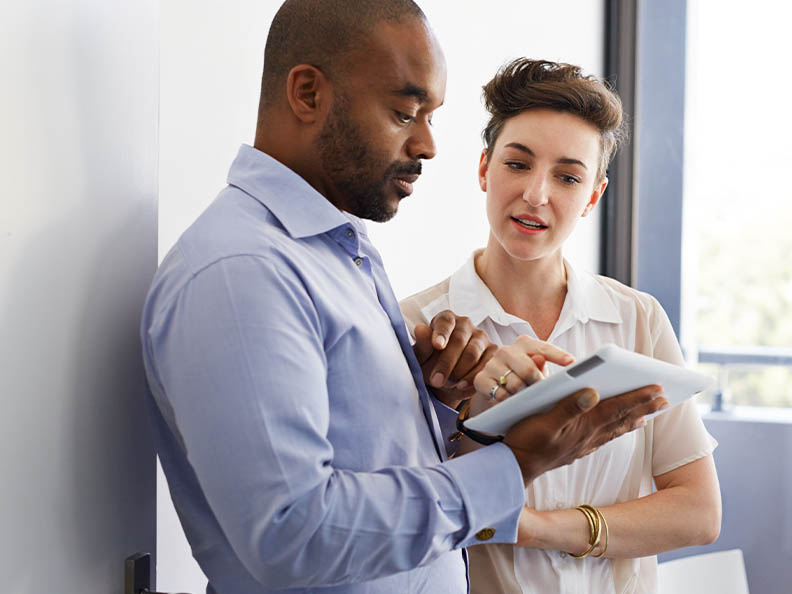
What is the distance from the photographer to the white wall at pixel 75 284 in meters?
0.75

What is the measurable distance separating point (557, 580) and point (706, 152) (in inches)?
80.3

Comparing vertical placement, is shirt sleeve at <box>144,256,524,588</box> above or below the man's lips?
below

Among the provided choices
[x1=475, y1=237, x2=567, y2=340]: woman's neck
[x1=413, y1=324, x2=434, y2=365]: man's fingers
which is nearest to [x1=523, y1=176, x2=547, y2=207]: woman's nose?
[x1=475, y1=237, x2=567, y2=340]: woman's neck

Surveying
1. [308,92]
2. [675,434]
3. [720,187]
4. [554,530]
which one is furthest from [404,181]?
[720,187]

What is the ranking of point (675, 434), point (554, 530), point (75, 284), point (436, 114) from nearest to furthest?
point (75, 284) < point (554, 530) < point (675, 434) < point (436, 114)

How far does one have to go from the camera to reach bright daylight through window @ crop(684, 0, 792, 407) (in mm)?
2824

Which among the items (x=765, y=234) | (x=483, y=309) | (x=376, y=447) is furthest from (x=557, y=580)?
(x=765, y=234)

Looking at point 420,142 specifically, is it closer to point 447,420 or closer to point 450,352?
point 450,352

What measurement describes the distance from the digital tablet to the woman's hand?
59 mm

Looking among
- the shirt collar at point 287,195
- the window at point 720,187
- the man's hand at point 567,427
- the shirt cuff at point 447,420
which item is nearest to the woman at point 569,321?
the shirt cuff at point 447,420

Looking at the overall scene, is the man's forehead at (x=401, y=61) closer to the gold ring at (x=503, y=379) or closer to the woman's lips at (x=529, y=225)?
the gold ring at (x=503, y=379)

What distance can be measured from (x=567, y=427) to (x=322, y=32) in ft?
1.71

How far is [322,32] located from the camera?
929mm

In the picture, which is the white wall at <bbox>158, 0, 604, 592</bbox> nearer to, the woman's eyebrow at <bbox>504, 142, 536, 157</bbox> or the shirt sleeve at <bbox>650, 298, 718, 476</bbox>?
the woman's eyebrow at <bbox>504, 142, 536, 157</bbox>
